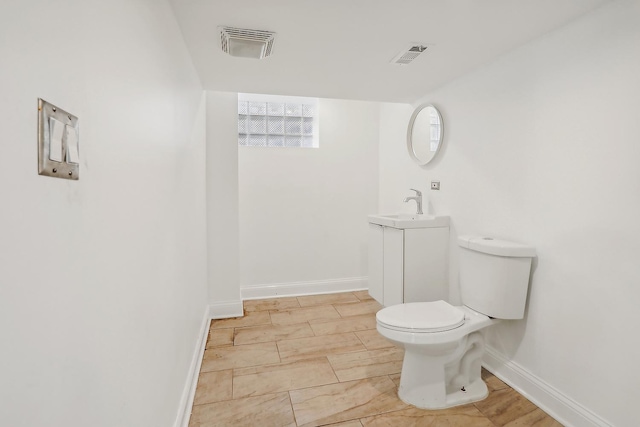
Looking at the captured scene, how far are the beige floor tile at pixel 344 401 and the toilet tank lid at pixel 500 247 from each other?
93cm

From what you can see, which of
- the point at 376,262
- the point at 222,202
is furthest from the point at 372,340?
the point at 222,202

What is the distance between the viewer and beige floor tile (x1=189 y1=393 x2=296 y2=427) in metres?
1.57

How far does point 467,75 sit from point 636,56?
991 millimetres

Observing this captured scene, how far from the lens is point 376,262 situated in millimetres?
2711

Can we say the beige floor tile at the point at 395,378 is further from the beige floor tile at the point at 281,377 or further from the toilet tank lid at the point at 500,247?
the toilet tank lid at the point at 500,247

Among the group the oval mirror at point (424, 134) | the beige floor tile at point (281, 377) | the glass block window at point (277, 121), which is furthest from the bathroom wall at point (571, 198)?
the glass block window at point (277, 121)

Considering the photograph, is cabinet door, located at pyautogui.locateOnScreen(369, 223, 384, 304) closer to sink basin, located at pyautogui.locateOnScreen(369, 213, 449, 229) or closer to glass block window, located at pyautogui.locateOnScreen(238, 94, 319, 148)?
sink basin, located at pyautogui.locateOnScreen(369, 213, 449, 229)

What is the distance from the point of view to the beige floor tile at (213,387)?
175 cm

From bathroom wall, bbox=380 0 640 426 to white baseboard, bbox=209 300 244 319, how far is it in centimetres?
199

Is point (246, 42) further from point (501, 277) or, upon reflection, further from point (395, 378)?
point (395, 378)

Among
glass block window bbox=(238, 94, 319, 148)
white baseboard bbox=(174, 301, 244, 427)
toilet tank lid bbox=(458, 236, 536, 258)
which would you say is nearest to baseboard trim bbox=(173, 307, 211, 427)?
white baseboard bbox=(174, 301, 244, 427)

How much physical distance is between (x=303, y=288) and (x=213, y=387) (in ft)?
5.43

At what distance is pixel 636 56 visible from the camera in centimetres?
129

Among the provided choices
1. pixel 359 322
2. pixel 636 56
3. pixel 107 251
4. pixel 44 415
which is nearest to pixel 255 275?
pixel 359 322
